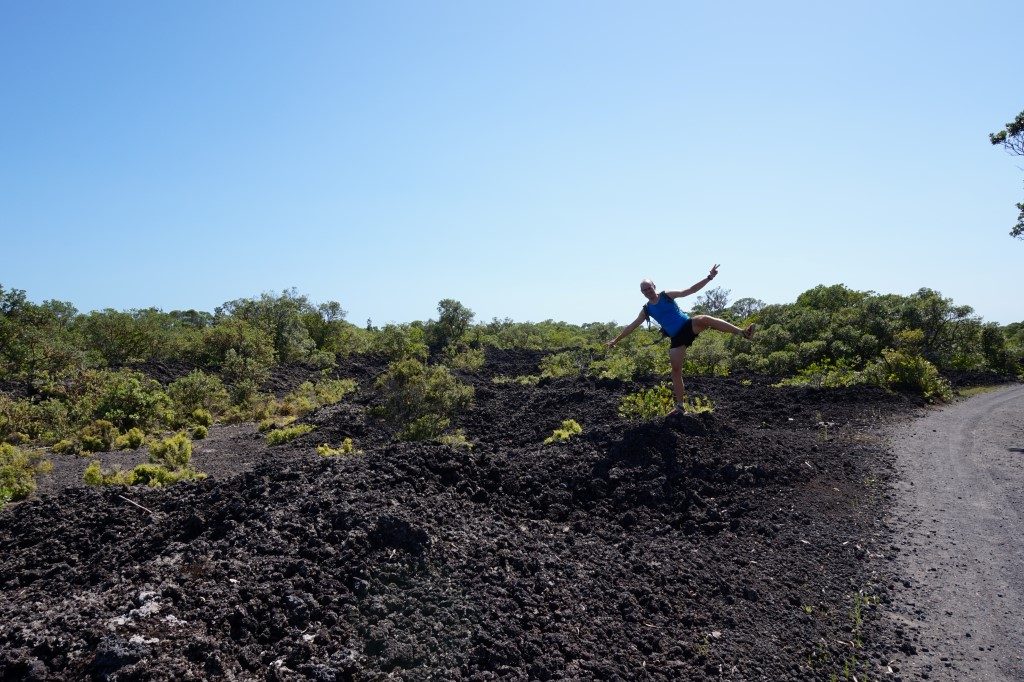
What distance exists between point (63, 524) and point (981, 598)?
24.1 feet

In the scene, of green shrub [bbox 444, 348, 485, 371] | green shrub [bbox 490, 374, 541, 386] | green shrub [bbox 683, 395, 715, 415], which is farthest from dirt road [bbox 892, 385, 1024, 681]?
green shrub [bbox 444, 348, 485, 371]

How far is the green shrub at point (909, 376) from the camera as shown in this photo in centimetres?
1214

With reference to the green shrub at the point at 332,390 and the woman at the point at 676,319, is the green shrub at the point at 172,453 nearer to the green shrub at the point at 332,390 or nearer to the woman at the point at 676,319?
the green shrub at the point at 332,390

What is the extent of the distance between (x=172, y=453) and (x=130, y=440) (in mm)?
2523

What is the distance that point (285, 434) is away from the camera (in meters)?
11.0

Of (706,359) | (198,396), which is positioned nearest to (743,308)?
(706,359)

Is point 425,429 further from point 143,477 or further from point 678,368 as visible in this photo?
point 678,368

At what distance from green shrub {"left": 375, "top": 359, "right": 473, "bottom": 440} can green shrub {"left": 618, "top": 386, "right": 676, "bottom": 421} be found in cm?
323

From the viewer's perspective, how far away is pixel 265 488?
527cm

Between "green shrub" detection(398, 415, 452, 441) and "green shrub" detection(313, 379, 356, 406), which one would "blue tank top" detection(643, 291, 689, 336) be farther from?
"green shrub" detection(313, 379, 356, 406)

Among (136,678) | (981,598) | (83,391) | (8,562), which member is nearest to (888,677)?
(981,598)

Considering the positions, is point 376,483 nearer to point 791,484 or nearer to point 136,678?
point 136,678

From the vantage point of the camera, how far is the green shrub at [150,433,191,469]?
9398mm

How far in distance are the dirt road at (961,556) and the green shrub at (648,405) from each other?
3.04 m
